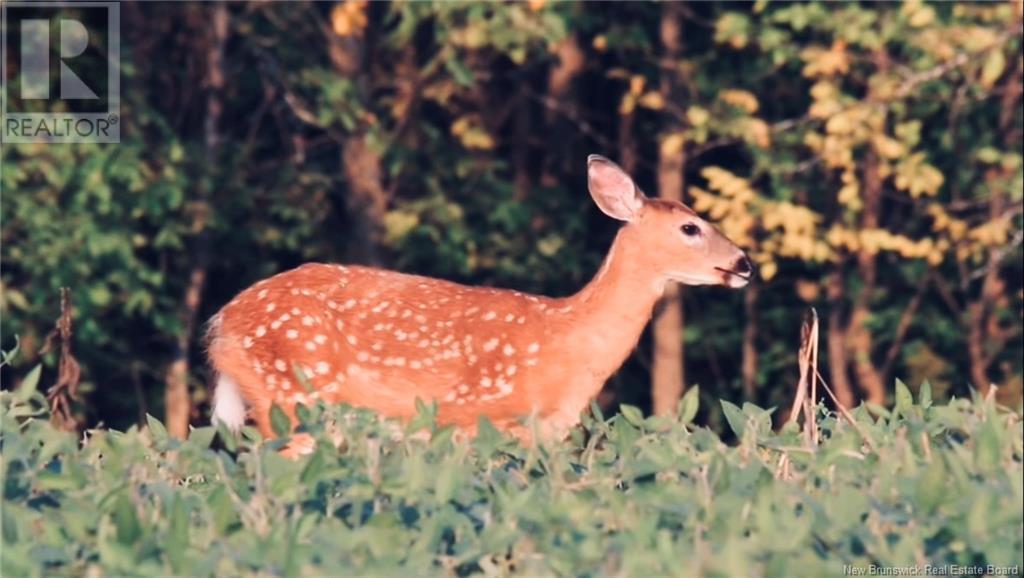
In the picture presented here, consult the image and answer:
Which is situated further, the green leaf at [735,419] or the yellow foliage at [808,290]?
the yellow foliage at [808,290]

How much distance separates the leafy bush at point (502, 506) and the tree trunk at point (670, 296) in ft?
34.0

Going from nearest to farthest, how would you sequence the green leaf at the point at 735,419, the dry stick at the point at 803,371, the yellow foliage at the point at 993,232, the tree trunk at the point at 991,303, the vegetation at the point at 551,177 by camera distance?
the green leaf at the point at 735,419
the dry stick at the point at 803,371
the yellow foliage at the point at 993,232
the vegetation at the point at 551,177
the tree trunk at the point at 991,303

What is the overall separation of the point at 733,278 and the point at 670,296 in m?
5.75

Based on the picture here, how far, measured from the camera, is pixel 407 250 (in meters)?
16.4

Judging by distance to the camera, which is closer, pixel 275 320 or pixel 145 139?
pixel 275 320

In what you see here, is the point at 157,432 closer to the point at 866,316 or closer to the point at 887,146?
the point at 887,146

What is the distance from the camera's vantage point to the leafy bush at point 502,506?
450cm

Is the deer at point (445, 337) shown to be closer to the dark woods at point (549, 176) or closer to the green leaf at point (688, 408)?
the green leaf at point (688, 408)

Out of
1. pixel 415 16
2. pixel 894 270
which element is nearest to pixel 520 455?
pixel 415 16

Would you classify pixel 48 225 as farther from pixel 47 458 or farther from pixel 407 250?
pixel 47 458

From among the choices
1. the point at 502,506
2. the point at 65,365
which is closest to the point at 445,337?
the point at 65,365

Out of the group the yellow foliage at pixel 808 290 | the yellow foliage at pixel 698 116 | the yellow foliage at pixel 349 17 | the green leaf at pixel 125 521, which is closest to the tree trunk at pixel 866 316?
the yellow foliage at pixel 808 290

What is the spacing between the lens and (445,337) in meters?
9.68

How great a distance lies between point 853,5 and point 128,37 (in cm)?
566
